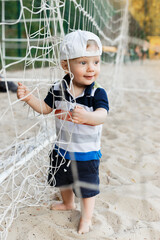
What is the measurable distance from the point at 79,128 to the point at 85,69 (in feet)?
0.86

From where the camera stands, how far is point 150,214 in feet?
4.77

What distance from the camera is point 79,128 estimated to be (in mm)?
1300

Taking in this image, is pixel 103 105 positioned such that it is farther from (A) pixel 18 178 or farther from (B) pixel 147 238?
(A) pixel 18 178

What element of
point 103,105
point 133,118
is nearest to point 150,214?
point 103,105

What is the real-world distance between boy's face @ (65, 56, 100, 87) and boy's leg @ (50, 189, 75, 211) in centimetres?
57

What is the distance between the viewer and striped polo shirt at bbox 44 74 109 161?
1.28m

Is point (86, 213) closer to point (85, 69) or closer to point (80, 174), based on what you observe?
point (80, 174)

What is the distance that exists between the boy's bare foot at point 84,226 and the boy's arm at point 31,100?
54cm

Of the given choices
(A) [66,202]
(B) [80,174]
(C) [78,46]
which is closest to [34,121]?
(A) [66,202]

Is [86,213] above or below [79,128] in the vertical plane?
below

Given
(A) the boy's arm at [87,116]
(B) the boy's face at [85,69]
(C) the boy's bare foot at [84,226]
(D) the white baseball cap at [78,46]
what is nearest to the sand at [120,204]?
(C) the boy's bare foot at [84,226]

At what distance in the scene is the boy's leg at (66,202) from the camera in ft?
4.83

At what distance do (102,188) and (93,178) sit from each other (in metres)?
0.37

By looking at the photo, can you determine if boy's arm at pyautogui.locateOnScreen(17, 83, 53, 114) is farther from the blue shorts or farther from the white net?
the blue shorts
